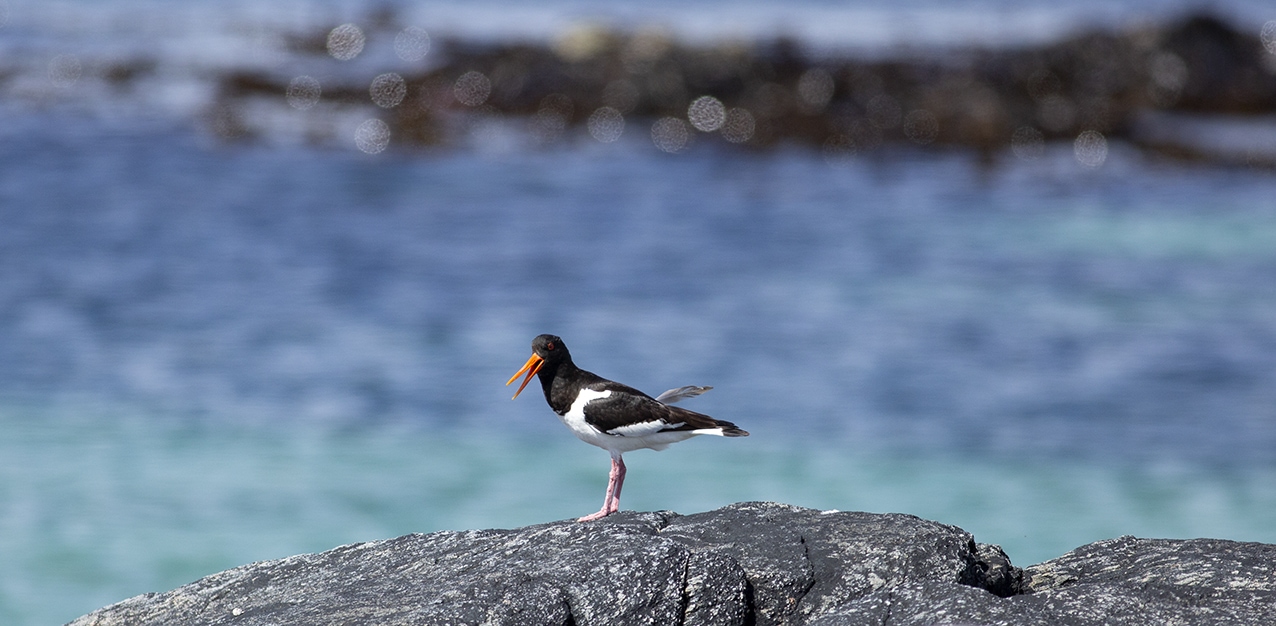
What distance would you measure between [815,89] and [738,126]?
6.30 feet

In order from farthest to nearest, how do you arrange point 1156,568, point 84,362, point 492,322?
point 492,322 → point 84,362 → point 1156,568

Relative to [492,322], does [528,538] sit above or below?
below

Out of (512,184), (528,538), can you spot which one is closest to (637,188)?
(512,184)

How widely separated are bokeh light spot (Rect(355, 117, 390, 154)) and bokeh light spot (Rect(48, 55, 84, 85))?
764cm

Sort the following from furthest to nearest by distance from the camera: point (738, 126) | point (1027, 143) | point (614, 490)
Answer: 1. point (738, 126)
2. point (1027, 143)
3. point (614, 490)

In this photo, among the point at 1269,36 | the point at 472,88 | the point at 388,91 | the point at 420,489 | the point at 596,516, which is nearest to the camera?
the point at 596,516

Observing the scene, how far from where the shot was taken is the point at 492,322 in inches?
668

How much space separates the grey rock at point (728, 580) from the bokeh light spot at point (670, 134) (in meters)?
21.8

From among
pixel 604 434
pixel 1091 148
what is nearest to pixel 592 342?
pixel 604 434

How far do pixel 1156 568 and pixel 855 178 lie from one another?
2027cm

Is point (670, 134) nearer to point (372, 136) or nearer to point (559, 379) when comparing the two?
point (372, 136)

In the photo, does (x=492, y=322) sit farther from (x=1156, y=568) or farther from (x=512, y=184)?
(x=1156, y=568)

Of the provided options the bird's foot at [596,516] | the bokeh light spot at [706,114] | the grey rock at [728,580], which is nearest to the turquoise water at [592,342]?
the bokeh light spot at [706,114]

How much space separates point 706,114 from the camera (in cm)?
2747
